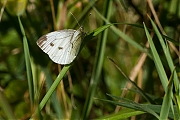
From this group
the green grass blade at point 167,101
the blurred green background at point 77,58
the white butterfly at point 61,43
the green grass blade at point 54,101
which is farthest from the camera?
the blurred green background at point 77,58

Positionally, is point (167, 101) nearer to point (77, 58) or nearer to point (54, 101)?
point (54, 101)

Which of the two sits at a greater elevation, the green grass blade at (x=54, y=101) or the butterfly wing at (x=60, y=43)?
the butterfly wing at (x=60, y=43)

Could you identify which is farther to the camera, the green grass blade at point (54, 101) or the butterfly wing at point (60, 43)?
the green grass blade at point (54, 101)

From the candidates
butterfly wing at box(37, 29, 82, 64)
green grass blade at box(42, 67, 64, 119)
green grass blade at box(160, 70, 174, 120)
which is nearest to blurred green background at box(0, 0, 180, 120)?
green grass blade at box(42, 67, 64, 119)

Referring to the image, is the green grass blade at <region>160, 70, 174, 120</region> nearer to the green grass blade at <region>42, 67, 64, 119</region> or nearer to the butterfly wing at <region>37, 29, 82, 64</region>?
the butterfly wing at <region>37, 29, 82, 64</region>

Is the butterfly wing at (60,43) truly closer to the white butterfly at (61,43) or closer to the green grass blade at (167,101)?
the white butterfly at (61,43)

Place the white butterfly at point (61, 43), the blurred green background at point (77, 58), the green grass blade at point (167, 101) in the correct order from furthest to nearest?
the blurred green background at point (77, 58) < the white butterfly at point (61, 43) < the green grass blade at point (167, 101)

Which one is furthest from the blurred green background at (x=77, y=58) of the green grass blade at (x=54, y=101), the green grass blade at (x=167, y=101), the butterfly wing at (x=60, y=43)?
the green grass blade at (x=167, y=101)
